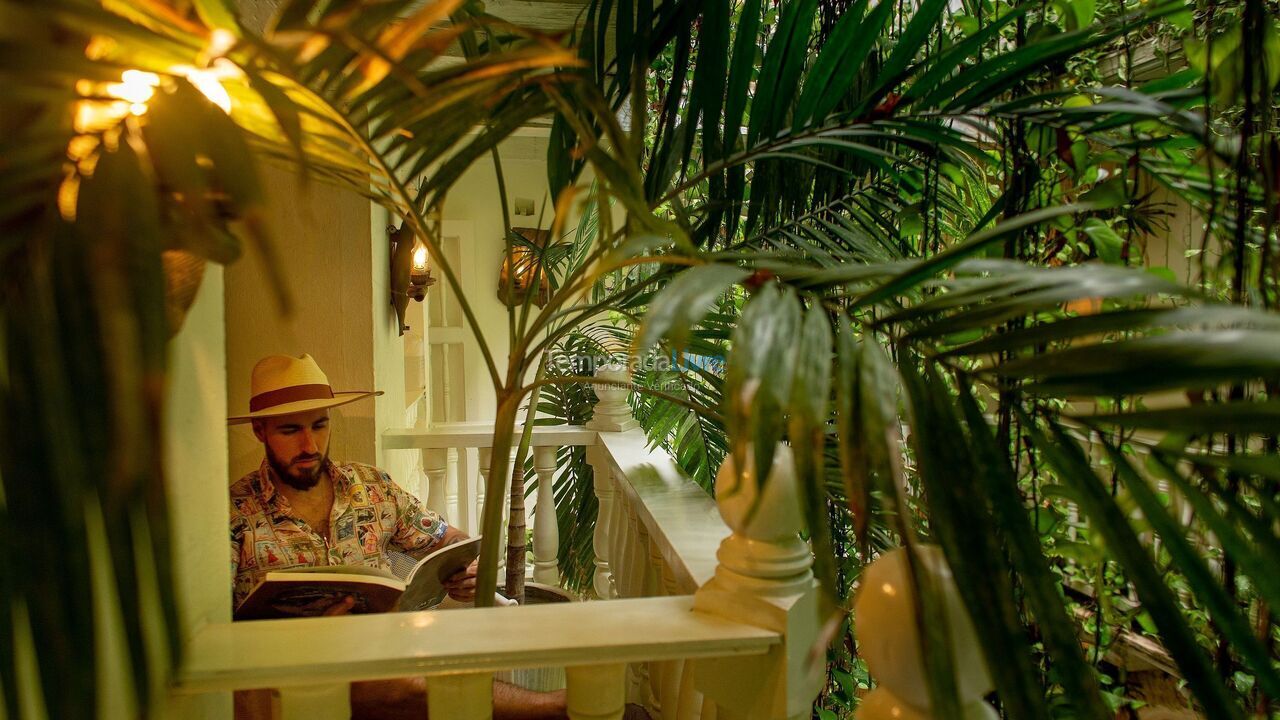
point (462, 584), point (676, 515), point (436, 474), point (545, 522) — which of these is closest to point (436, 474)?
point (436, 474)

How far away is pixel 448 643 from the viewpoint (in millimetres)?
696

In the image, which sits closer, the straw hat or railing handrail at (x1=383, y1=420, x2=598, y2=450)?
the straw hat

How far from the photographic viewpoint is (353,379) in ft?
7.88

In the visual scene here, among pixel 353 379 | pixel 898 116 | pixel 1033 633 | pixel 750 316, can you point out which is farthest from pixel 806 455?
pixel 353 379

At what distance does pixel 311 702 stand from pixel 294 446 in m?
1.23

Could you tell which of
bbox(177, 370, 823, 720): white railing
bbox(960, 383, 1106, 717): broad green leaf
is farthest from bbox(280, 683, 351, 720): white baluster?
bbox(960, 383, 1106, 717): broad green leaf

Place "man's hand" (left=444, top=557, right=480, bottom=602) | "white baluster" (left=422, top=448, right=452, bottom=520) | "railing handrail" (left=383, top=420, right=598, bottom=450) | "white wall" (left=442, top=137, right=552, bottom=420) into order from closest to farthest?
"man's hand" (left=444, top=557, right=480, bottom=602)
"railing handrail" (left=383, top=420, right=598, bottom=450)
"white baluster" (left=422, top=448, right=452, bottom=520)
"white wall" (left=442, top=137, right=552, bottom=420)

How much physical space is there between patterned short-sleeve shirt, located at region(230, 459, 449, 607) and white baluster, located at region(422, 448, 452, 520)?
0.44m

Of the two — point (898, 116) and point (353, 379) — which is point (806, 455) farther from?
point (353, 379)

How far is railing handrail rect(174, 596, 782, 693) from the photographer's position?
668 millimetres

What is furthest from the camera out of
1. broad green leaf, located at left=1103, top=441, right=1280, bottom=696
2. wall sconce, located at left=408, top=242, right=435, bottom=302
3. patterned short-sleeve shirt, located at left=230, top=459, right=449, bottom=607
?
wall sconce, located at left=408, top=242, right=435, bottom=302

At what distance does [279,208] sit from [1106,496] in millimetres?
2416

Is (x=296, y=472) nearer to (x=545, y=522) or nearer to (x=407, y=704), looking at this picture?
(x=545, y=522)

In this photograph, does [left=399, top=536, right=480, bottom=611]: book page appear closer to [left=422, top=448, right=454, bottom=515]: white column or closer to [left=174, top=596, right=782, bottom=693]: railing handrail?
[left=174, top=596, right=782, bottom=693]: railing handrail
